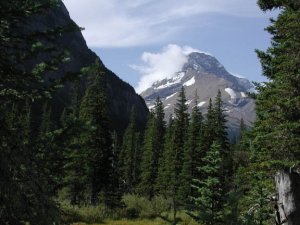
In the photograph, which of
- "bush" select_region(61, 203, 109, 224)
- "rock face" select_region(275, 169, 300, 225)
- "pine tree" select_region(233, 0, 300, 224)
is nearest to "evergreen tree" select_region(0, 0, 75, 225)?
"rock face" select_region(275, 169, 300, 225)

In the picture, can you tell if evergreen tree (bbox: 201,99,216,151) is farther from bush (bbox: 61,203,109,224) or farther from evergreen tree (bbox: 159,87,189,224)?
bush (bbox: 61,203,109,224)

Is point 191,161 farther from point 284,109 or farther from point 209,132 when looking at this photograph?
point 284,109

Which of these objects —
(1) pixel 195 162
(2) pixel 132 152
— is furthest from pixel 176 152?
(2) pixel 132 152

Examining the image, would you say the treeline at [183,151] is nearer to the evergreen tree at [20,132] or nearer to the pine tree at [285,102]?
the pine tree at [285,102]

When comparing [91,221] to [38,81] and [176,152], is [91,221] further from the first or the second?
[38,81]

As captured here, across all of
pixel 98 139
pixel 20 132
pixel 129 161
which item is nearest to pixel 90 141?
pixel 98 139

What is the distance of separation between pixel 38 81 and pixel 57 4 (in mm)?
1555

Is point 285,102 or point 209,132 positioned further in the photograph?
point 209,132

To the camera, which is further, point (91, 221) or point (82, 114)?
point (82, 114)

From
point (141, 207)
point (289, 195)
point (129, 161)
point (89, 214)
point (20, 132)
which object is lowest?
point (141, 207)

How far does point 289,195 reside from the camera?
8.50 m

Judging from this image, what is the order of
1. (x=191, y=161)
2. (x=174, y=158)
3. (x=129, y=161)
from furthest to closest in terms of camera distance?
(x=129, y=161), (x=174, y=158), (x=191, y=161)

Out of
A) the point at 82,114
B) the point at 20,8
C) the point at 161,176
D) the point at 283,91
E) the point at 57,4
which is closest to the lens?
the point at 20,8

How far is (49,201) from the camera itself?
713 cm
